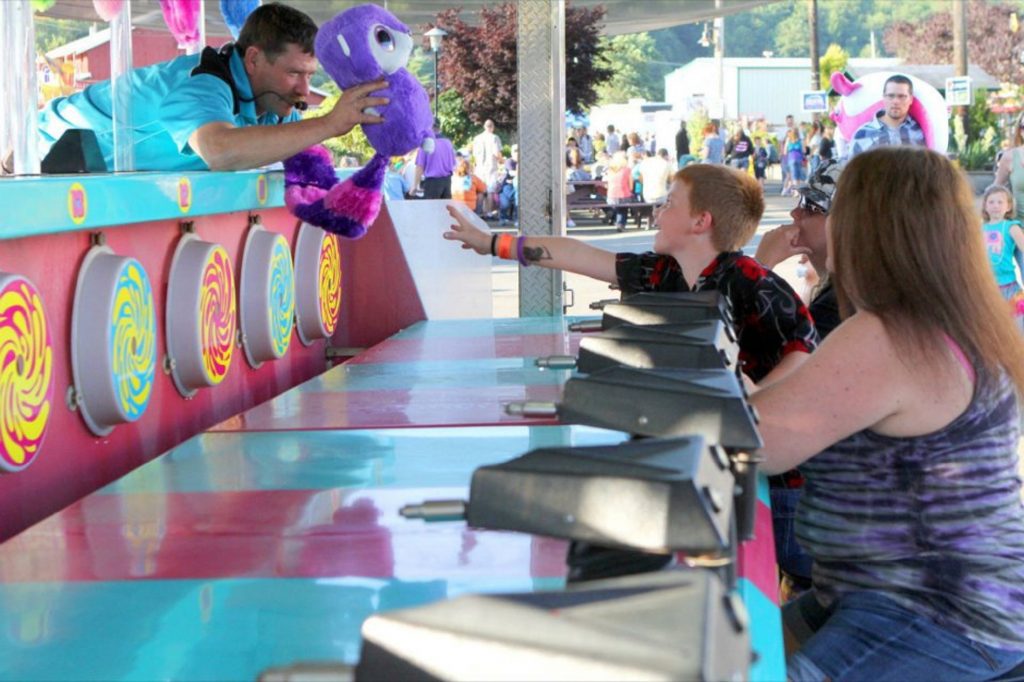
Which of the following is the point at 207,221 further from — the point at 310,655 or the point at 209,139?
the point at 310,655

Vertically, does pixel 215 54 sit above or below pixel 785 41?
below

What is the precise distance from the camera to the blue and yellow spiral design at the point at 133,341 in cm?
253

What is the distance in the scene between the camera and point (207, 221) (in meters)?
3.27

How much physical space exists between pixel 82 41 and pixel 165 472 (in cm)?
453

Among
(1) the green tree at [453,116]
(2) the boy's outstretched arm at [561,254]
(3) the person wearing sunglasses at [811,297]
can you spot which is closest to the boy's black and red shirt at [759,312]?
(3) the person wearing sunglasses at [811,297]

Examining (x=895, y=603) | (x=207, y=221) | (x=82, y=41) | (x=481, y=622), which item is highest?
(x=82, y=41)

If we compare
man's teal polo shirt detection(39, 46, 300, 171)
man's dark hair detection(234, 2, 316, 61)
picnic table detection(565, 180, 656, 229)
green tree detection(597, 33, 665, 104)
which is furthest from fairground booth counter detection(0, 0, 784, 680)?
green tree detection(597, 33, 665, 104)

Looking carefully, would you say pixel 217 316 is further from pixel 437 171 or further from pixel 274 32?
pixel 437 171

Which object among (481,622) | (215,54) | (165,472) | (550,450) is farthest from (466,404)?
(481,622)

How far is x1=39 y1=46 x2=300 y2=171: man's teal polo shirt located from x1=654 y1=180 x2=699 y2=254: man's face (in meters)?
1.11

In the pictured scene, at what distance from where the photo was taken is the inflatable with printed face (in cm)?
821

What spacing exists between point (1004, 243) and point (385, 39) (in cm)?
511

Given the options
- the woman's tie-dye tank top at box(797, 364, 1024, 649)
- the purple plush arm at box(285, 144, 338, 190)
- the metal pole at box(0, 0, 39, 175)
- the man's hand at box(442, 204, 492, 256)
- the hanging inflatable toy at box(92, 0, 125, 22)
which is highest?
the hanging inflatable toy at box(92, 0, 125, 22)

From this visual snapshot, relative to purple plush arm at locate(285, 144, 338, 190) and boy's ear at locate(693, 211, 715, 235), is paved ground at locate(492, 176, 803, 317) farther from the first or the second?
boy's ear at locate(693, 211, 715, 235)
